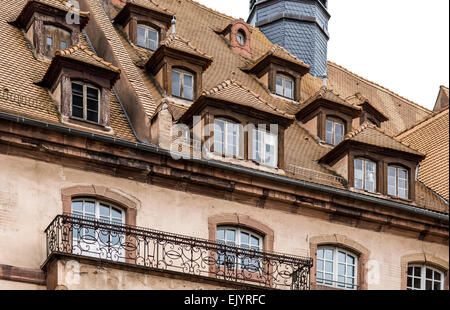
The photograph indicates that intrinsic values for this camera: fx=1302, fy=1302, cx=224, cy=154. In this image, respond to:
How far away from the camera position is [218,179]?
28.0 metres

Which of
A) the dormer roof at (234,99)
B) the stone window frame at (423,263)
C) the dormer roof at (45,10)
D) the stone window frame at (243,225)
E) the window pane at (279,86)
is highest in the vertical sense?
the dormer roof at (45,10)

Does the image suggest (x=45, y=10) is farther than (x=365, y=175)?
No

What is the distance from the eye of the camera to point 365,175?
30.4 m

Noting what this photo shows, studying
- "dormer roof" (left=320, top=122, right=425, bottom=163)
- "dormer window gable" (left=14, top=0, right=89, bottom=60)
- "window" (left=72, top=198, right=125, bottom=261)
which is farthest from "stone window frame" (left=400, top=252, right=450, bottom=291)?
"dormer window gable" (left=14, top=0, right=89, bottom=60)

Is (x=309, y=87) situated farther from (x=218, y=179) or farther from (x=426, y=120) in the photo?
(x=218, y=179)

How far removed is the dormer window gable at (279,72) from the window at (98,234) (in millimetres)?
8078

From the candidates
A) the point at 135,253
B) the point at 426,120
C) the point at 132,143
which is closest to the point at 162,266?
the point at 135,253

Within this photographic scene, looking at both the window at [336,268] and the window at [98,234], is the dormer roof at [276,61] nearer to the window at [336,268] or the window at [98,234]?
the window at [336,268]

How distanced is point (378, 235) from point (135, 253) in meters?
6.69

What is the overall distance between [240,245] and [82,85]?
4.82 meters

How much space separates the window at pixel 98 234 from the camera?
82.6 ft

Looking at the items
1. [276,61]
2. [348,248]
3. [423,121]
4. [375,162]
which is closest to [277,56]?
[276,61]

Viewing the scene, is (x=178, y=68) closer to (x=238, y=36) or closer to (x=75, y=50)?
(x=75, y=50)

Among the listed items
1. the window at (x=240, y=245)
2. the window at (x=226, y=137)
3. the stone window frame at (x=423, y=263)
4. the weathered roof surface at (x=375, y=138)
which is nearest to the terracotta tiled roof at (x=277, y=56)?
the weathered roof surface at (x=375, y=138)
